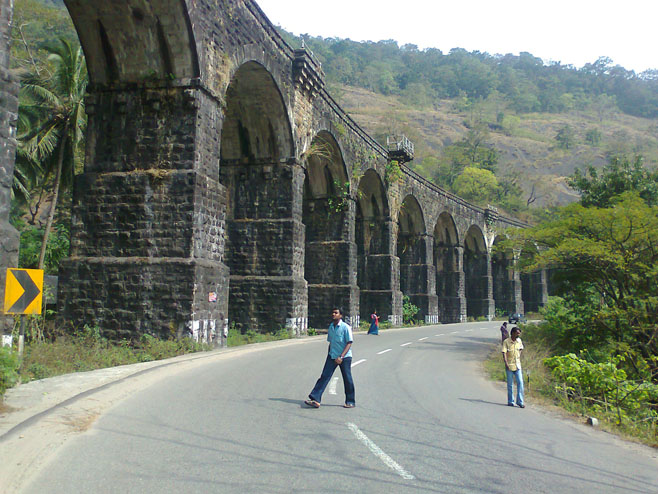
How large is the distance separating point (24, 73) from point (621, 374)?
2382 centimetres

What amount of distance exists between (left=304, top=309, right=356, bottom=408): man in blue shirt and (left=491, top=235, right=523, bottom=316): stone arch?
5229 cm

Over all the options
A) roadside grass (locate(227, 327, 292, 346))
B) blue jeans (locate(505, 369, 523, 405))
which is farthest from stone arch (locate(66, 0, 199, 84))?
blue jeans (locate(505, 369, 523, 405))

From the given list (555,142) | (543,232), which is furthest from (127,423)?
(555,142)

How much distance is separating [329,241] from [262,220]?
7.06 metres

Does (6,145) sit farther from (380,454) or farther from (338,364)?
(380,454)

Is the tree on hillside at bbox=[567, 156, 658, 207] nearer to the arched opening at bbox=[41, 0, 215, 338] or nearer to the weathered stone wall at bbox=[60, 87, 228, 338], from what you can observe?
the weathered stone wall at bbox=[60, 87, 228, 338]

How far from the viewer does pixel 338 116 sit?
2641 centimetres

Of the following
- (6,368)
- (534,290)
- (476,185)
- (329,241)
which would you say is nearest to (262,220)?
(329,241)

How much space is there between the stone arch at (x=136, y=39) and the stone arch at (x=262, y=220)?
5827mm

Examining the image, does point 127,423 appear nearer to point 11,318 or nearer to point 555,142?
point 11,318

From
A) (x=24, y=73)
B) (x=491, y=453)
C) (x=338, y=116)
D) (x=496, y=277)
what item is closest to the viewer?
(x=491, y=453)

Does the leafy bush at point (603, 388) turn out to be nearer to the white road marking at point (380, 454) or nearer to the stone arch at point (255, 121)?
the white road marking at point (380, 454)

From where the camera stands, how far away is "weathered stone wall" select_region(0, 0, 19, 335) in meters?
7.77

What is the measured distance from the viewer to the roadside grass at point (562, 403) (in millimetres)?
8023
